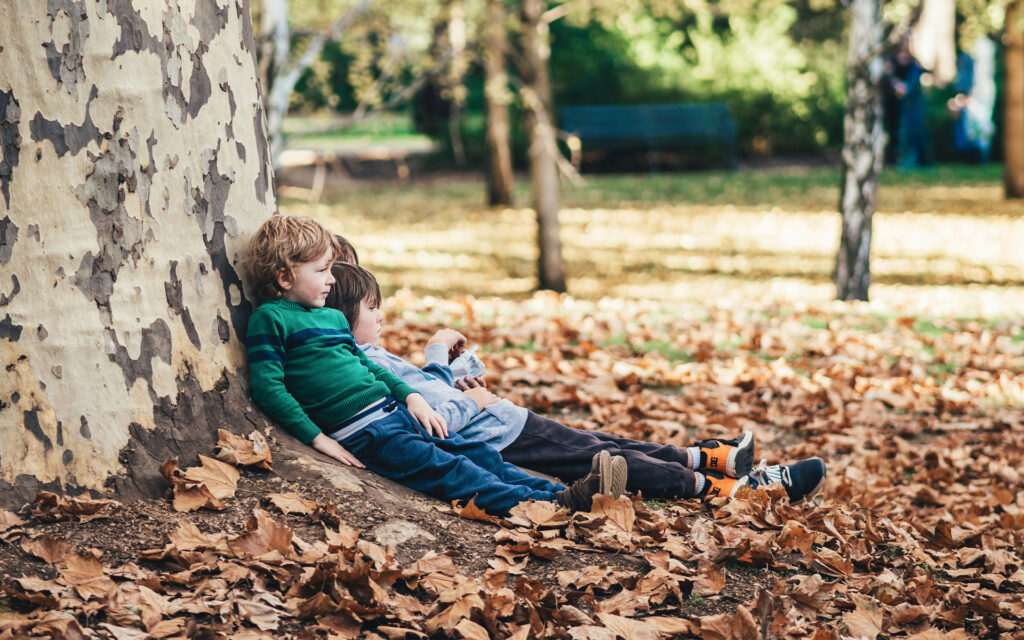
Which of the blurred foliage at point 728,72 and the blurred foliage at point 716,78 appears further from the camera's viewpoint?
the blurred foliage at point 728,72

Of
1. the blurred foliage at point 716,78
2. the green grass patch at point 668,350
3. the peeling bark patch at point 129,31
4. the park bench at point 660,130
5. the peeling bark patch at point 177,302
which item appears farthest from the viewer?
the blurred foliage at point 716,78

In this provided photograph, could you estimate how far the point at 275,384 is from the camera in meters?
3.29

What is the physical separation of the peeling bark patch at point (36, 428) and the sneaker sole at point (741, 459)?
248cm

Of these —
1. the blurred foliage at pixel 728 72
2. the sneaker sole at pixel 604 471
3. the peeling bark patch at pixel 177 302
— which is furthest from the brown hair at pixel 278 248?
the blurred foliage at pixel 728 72

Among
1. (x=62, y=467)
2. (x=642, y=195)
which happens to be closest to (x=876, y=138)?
(x=62, y=467)

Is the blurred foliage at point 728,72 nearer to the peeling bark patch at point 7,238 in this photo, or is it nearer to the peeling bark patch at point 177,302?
the peeling bark patch at point 177,302

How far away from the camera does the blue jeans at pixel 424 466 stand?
3.39 meters

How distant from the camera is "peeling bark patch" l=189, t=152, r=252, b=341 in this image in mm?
3139

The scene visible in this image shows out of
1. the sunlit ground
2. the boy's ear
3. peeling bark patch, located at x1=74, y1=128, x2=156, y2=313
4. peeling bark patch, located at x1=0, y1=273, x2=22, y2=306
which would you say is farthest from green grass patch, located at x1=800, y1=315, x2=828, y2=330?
peeling bark patch, located at x1=0, y1=273, x2=22, y2=306

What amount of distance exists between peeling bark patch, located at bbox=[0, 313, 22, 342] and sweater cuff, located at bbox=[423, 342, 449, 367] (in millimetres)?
1651

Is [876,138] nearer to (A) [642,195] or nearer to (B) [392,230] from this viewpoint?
(B) [392,230]

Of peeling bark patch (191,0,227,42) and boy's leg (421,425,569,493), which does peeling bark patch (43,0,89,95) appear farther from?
boy's leg (421,425,569,493)

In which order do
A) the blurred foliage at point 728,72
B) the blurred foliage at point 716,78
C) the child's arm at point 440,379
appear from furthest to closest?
the blurred foliage at point 728,72
the blurred foliage at point 716,78
the child's arm at point 440,379

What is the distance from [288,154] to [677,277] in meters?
17.8
